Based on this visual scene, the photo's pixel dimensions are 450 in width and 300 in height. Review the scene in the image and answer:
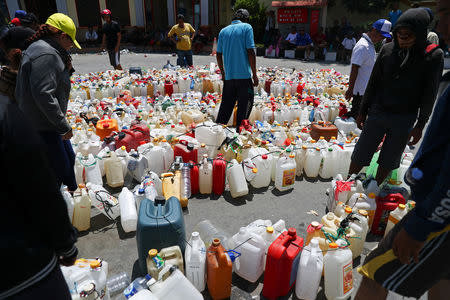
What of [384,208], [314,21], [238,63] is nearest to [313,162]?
[384,208]

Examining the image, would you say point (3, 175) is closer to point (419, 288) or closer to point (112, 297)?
point (112, 297)

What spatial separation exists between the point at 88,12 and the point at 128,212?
20133 mm

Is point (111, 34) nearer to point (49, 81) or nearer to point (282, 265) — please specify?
point (49, 81)

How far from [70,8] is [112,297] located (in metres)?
20.7

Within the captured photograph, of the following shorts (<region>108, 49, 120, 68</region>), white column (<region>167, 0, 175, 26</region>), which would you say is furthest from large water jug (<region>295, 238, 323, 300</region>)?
white column (<region>167, 0, 175, 26</region>)

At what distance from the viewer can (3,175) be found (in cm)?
103

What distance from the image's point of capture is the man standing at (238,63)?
4.80m

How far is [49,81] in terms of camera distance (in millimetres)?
2521

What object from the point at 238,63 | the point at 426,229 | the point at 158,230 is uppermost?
the point at 238,63

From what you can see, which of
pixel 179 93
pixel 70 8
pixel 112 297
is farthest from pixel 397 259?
pixel 70 8

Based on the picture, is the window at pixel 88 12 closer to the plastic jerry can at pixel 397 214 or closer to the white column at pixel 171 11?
the white column at pixel 171 11

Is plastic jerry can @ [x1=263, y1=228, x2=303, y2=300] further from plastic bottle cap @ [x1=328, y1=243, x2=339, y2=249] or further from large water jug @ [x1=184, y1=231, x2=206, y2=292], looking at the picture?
large water jug @ [x1=184, y1=231, x2=206, y2=292]

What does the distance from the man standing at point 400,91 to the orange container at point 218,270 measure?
2.03 m

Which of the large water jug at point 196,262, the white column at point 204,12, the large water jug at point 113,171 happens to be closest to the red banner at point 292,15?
the white column at point 204,12
